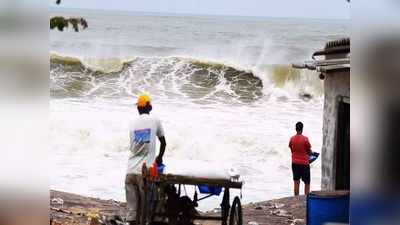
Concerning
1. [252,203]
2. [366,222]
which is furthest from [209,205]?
[366,222]

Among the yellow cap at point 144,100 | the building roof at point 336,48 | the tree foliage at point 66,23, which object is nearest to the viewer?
the building roof at point 336,48

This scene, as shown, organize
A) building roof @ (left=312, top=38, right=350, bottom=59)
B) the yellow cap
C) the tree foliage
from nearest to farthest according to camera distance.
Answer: building roof @ (left=312, top=38, right=350, bottom=59), the tree foliage, the yellow cap

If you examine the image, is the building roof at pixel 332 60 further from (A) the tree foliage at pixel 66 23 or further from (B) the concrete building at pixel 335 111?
(A) the tree foliage at pixel 66 23

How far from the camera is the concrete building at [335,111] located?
391 cm

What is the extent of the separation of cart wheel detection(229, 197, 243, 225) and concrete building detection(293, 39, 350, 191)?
1.48 ft

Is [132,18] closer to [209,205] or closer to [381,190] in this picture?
[209,205]

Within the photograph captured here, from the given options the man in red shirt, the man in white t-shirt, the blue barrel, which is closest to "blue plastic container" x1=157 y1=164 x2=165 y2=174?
the man in white t-shirt

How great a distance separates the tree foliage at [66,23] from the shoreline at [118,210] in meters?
0.88

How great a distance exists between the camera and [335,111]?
13.3 ft

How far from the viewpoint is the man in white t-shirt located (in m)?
4.18

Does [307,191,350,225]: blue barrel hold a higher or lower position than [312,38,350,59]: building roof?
lower

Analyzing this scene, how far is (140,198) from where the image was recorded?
423 centimetres

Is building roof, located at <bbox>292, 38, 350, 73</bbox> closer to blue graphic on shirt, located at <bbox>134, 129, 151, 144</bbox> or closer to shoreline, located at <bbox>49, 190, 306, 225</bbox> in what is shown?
shoreline, located at <bbox>49, 190, 306, 225</bbox>

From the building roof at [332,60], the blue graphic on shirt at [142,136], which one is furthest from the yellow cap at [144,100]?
the building roof at [332,60]
